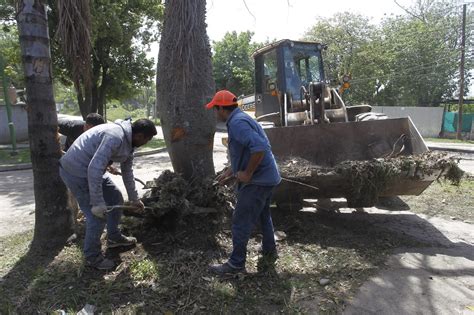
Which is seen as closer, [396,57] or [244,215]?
[244,215]

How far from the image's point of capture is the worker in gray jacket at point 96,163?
3.20 m

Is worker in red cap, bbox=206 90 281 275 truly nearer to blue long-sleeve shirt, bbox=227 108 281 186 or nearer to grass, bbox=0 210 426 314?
blue long-sleeve shirt, bbox=227 108 281 186

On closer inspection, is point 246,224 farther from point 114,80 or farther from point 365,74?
point 365,74

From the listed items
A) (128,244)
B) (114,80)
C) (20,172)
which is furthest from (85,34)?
(114,80)

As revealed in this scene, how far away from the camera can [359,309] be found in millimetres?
2957

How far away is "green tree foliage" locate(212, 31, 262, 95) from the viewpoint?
2891 cm

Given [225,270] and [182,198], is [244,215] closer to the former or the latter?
[225,270]

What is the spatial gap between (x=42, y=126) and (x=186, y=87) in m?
1.51

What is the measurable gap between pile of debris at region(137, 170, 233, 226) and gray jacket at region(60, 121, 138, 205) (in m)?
0.67

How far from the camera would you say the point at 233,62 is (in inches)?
1173

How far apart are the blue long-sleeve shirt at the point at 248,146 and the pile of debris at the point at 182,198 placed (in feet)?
2.66

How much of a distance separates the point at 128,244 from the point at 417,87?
28.7 meters

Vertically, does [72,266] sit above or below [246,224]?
below

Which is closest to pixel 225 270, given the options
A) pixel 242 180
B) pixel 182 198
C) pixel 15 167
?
pixel 242 180
